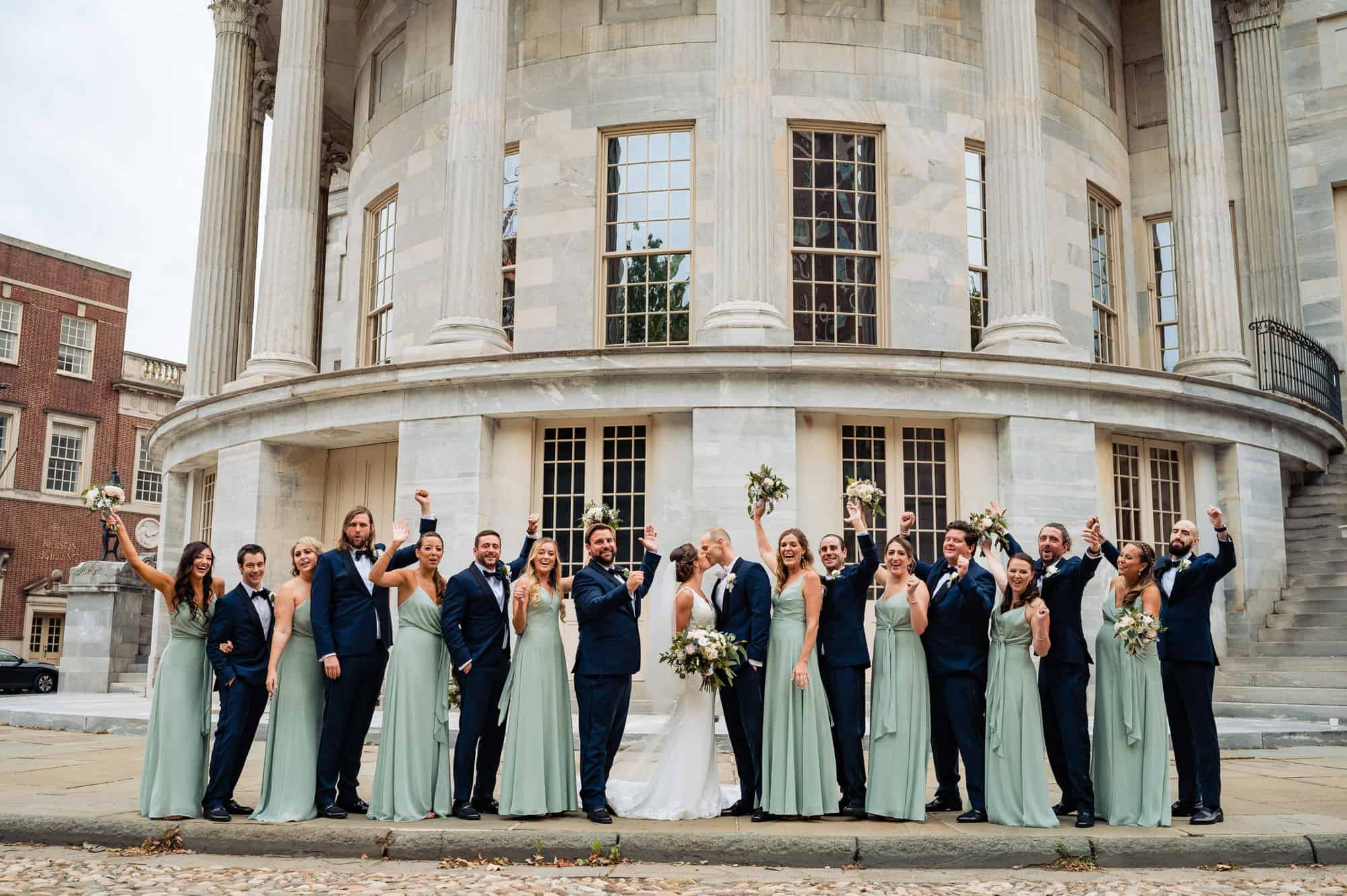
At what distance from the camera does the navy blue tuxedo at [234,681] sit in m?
8.18

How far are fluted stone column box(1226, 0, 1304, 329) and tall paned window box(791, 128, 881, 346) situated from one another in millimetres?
8294

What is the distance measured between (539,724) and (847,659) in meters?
2.17

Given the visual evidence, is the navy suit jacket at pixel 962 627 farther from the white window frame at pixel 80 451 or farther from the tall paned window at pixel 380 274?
the white window frame at pixel 80 451

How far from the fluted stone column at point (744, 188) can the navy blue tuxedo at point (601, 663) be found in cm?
756

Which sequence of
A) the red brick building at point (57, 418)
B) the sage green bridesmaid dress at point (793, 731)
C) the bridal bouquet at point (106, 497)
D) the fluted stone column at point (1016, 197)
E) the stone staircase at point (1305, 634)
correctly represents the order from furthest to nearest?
the red brick building at point (57, 418)
the fluted stone column at point (1016, 197)
the stone staircase at point (1305, 634)
the bridal bouquet at point (106, 497)
the sage green bridesmaid dress at point (793, 731)

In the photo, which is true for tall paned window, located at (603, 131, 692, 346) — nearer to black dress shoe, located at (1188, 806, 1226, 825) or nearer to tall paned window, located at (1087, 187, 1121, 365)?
tall paned window, located at (1087, 187, 1121, 365)

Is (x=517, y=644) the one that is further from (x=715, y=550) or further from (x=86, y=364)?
(x=86, y=364)

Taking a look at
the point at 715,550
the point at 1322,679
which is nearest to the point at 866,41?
the point at 1322,679

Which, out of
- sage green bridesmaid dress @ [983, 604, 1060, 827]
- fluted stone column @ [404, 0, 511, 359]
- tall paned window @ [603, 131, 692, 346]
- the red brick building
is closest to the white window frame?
the red brick building

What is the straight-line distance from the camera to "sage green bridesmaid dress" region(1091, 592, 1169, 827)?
8148 millimetres

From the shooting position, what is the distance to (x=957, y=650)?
8.39m

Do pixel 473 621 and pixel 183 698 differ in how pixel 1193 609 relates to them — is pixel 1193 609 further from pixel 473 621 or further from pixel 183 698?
pixel 183 698

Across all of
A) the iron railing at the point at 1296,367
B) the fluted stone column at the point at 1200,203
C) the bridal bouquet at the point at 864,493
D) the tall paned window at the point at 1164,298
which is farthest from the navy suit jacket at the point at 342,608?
the tall paned window at the point at 1164,298

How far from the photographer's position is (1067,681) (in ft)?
27.4
